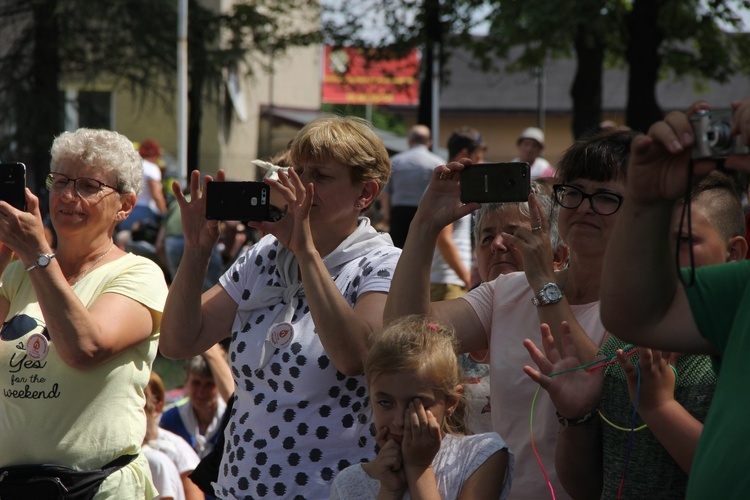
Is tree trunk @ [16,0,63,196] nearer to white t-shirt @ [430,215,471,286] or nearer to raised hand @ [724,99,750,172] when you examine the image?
white t-shirt @ [430,215,471,286]

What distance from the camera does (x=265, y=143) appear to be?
27281mm

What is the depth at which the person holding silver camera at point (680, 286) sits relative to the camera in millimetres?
1896

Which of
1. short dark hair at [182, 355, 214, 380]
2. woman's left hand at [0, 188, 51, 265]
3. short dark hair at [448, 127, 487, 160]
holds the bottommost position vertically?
short dark hair at [182, 355, 214, 380]

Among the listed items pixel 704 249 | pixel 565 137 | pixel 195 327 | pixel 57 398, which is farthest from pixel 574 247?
pixel 565 137

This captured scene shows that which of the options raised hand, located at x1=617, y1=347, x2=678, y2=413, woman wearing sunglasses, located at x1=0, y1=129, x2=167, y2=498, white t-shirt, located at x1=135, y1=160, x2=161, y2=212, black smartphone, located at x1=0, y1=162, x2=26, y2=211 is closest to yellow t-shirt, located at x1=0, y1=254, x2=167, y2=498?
woman wearing sunglasses, located at x1=0, y1=129, x2=167, y2=498

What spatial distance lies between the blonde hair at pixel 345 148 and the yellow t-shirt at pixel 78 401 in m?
0.80

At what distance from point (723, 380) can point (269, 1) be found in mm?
17574

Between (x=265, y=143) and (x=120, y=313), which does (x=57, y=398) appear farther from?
(x=265, y=143)

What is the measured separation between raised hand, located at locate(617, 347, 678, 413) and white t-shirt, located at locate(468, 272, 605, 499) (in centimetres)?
46

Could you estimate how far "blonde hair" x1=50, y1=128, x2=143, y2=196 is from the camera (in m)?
3.49

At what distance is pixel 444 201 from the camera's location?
289 centimetres

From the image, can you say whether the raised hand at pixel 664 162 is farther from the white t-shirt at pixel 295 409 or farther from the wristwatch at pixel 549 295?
the white t-shirt at pixel 295 409

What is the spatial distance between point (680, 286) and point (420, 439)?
785mm

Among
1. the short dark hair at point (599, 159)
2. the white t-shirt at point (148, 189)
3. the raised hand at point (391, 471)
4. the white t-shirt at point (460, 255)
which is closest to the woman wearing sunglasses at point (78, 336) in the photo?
the raised hand at point (391, 471)
